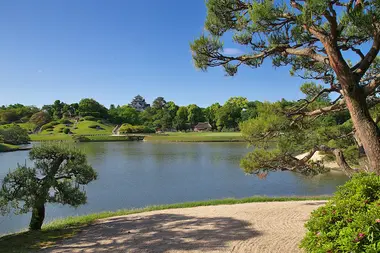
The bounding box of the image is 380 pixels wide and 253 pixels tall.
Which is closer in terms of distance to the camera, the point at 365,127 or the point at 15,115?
the point at 365,127

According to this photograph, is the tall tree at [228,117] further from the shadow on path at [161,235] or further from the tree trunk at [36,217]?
the tree trunk at [36,217]

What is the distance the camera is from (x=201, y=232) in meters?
5.46

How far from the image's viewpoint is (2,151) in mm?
34844

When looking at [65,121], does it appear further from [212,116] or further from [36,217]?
[36,217]

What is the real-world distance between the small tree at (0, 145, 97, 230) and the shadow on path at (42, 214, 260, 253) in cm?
109

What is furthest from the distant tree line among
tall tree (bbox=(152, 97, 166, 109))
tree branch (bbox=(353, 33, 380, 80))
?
tree branch (bbox=(353, 33, 380, 80))

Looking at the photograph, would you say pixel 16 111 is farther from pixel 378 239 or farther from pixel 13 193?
pixel 378 239

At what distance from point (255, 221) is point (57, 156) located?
4971 mm

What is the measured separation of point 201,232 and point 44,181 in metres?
3.91

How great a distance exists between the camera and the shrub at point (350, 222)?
256 cm

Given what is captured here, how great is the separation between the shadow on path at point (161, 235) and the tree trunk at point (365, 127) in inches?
92.8

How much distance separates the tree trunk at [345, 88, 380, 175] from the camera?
391 cm

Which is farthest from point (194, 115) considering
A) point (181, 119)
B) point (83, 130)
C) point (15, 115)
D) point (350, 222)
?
point (350, 222)

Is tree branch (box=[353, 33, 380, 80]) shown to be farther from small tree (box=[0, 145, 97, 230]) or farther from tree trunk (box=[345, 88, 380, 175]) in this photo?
small tree (box=[0, 145, 97, 230])
